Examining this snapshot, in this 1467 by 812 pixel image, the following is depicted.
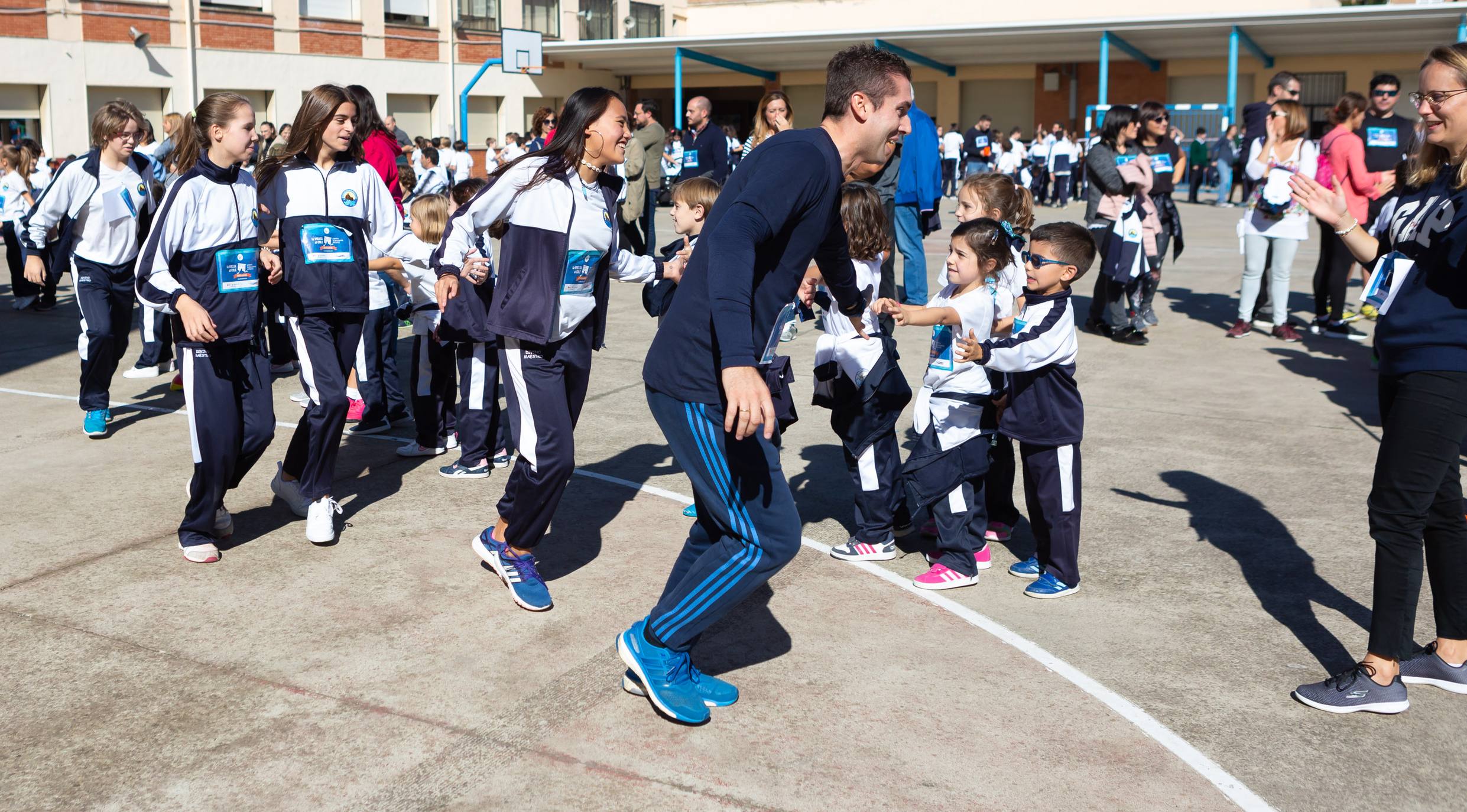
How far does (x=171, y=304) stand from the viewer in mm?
5059

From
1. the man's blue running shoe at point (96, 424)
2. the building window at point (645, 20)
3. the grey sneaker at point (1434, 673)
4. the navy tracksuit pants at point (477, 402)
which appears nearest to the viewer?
the grey sneaker at point (1434, 673)

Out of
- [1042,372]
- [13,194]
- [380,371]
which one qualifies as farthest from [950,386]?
[13,194]

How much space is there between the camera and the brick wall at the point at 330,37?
3319cm

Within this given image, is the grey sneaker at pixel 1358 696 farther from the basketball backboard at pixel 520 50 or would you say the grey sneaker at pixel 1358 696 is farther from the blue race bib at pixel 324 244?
the basketball backboard at pixel 520 50

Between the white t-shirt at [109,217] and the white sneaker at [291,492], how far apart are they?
2.68 meters

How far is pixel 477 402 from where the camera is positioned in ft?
20.8

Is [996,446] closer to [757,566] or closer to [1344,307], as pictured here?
[757,566]

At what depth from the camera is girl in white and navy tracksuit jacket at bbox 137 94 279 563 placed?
504cm

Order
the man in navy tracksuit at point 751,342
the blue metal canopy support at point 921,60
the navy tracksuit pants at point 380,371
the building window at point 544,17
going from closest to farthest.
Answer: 1. the man in navy tracksuit at point 751,342
2. the navy tracksuit pants at point 380,371
3. the blue metal canopy support at point 921,60
4. the building window at point 544,17

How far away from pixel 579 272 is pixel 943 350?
4.92 ft

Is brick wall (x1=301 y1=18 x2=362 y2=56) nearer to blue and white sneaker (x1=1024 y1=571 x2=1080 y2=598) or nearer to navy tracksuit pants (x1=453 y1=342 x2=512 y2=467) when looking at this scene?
navy tracksuit pants (x1=453 y1=342 x2=512 y2=467)

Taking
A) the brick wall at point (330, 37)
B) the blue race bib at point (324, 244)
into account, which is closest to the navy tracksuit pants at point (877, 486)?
the blue race bib at point (324, 244)

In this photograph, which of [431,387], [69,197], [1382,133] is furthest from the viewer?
[1382,133]

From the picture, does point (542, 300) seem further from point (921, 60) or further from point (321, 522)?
point (921, 60)
